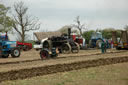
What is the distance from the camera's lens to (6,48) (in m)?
16.2

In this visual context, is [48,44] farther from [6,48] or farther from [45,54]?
[45,54]

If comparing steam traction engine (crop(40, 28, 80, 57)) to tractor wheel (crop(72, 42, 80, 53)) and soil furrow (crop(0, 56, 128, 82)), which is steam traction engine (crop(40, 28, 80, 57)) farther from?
soil furrow (crop(0, 56, 128, 82))

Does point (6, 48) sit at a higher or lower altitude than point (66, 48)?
higher

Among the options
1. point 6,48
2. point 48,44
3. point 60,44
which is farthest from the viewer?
point 60,44

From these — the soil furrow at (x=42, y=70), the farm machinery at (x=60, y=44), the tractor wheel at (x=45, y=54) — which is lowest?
the soil furrow at (x=42, y=70)

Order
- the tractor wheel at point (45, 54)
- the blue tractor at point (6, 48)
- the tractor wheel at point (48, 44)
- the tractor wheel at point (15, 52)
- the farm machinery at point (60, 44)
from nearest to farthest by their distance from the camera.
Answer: the tractor wheel at point (45, 54) → the blue tractor at point (6, 48) → the tractor wheel at point (15, 52) → the tractor wheel at point (48, 44) → the farm machinery at point (60, 44)

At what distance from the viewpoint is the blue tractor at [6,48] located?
16031 mm

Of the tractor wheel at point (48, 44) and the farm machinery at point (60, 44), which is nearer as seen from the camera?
the tractor wheel at point (48, 44)

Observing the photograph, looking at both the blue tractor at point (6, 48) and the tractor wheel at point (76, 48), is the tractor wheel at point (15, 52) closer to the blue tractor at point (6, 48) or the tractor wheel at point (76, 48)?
Result: the blue tractor at point (6, 48)

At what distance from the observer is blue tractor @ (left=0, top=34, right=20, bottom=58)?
16.0m

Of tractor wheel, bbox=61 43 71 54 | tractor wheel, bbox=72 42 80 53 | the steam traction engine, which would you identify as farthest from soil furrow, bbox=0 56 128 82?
tractor wheel, bbox=72 42 80 53

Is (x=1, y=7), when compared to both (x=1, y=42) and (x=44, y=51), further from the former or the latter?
(x=44, y=51)

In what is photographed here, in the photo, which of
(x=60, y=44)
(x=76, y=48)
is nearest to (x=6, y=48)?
(x=60, y=44)

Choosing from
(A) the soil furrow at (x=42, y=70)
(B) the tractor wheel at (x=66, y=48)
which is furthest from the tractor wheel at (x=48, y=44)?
(A) the soil furrow at (x=42, y=70)
